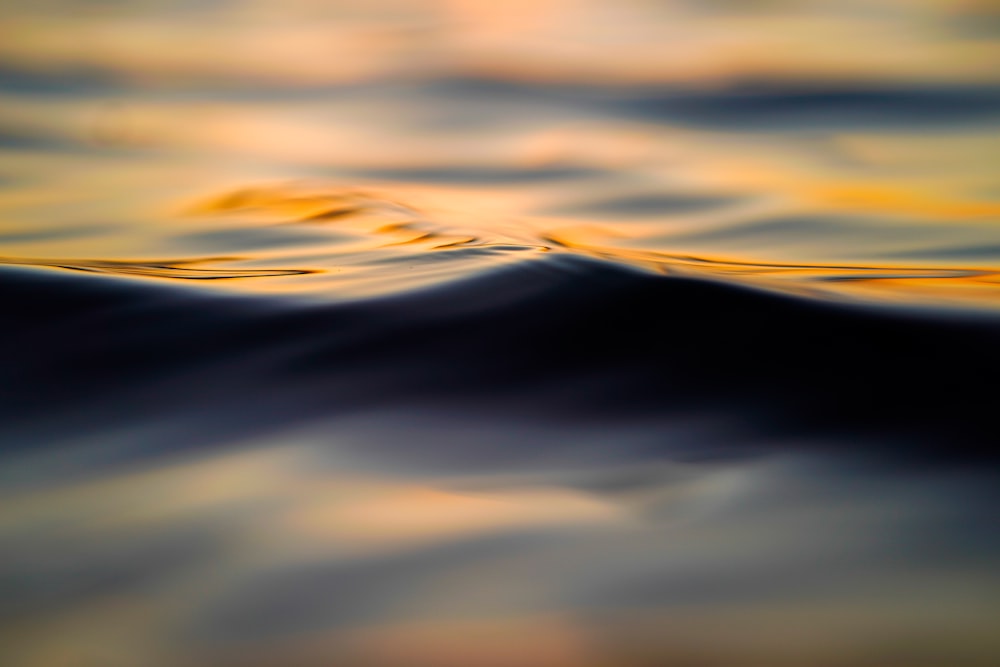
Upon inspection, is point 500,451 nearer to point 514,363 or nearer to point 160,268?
point 514,363

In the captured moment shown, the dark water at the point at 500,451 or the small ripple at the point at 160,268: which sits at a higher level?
the small ripple at the point at 160,268

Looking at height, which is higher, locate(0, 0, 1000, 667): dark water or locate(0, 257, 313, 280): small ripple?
locate(0, 257, 313, 280): small ripple

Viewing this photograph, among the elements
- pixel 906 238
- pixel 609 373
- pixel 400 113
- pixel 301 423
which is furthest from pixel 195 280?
pixel 400 113

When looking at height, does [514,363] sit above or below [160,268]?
below

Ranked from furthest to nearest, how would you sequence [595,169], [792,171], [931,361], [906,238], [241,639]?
1. [595,169]
2. [792,171]
3. [906,238]
4. [931,361]
5. [241,639]

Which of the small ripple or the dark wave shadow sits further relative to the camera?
the small ripple

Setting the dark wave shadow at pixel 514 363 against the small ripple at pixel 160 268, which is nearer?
the dark wave shadow at pixel 514 363

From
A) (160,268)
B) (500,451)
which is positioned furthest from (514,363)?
(160,268)

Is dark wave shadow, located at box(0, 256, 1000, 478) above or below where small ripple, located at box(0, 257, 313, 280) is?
below

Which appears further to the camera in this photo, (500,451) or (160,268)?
(160,268)

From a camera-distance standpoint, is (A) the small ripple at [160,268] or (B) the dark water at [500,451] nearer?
(B) the dark water at [500,451]

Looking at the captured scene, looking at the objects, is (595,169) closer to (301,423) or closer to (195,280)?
(195,280)
